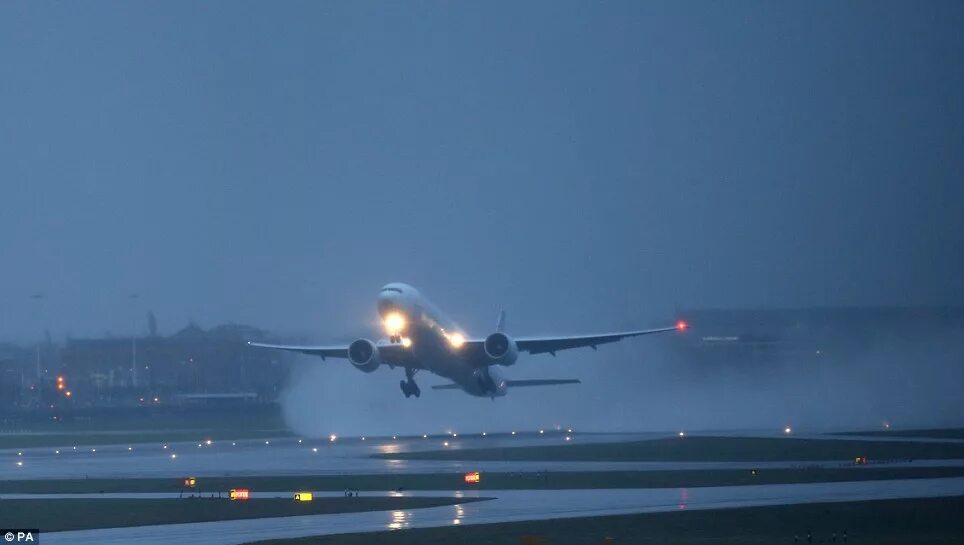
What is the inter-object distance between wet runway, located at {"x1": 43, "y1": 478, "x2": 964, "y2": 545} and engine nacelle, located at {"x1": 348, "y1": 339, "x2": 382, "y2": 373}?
26.8m

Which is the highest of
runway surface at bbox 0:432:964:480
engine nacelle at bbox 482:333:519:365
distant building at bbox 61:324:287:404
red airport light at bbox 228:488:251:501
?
distant building at bbox 61:324:287:404

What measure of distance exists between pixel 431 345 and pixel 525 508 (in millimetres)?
32281

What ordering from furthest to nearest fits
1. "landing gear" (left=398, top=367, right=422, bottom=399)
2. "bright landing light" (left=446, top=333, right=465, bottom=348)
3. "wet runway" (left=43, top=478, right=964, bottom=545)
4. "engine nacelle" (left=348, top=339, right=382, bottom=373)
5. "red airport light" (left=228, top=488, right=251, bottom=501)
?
"landing gear" (left=398, top=367, right=422, bottom=399) → "bright landing light" (left=446, top=333, right=465, bottom=348) → "engine nacelle" (left=348, top=339, right=382, bottom=373) → "red airport light" (left=228, top=488, right=251, bottom=501) → "wet runway" (left=43, top=478, right=964, bottom=545)

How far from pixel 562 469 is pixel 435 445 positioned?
23342mm

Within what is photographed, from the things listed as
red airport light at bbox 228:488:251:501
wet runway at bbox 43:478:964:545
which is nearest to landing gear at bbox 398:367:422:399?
wet runway at bbox 43:478:964:545

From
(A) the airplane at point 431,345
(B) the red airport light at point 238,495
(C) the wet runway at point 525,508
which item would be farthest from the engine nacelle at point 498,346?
(B) the red airport light at point 238,495

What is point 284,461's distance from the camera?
64.6 metres

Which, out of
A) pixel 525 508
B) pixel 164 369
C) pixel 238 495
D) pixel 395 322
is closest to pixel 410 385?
pixel 395 322

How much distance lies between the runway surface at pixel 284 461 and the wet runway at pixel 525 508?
34.2 feet

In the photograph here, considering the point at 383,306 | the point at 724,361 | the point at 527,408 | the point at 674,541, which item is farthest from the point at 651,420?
the point at 674,541

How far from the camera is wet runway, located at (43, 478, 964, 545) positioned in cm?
3447

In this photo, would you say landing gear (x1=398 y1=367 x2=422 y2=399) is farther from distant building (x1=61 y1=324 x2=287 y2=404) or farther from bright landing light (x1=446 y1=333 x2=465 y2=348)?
distant building (x1=61 y1=324 x2=287 y2=404)

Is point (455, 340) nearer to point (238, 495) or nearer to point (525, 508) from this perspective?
point (238, 495)

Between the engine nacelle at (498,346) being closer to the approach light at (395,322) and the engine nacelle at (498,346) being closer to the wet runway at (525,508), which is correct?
the approach light at (395,322)
